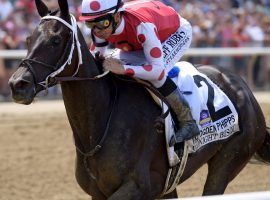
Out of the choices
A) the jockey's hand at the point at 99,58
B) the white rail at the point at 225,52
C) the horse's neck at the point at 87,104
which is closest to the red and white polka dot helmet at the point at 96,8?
the horse's neck at the point at 87,104

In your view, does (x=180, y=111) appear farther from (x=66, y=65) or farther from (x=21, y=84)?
(x=21, y=84)

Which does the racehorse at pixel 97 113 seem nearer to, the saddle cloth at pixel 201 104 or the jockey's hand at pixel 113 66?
the jockey's hand at pixel 113 66

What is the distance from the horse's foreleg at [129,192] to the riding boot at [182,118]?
19.7 inches

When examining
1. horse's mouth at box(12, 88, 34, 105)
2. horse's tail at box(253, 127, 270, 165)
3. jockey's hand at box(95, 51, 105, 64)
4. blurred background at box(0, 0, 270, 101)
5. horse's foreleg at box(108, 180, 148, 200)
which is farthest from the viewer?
blurred background at box(0, 0, 270, 101)

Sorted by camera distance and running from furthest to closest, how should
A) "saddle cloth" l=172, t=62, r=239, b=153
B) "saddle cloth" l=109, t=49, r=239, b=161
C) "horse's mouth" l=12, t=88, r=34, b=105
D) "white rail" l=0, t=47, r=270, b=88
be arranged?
"white rail" l=0, t=47, r=270, b=88 → "saddle cloth" l=172, t=62, r=239, b=153 → "saddle cloth" l=109, t=49, r=239, b=161 → "horse's mouth" l=12, t=88, r=34, b=105

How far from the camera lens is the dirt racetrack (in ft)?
26.6

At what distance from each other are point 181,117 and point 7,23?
29.0 feet

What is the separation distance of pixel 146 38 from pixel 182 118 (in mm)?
754

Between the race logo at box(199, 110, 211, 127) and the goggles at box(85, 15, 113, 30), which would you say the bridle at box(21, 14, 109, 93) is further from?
the race logo at box(199, 110, 211, 127)

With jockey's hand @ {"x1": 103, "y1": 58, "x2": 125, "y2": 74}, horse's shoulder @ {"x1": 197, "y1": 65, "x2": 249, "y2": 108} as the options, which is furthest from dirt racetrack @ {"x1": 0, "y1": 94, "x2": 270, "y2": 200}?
jockey's hand @ {"x1": 103, "y1": 58, "x2": 125, "y2": 74}

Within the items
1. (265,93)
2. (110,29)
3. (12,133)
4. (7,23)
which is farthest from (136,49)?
(265,93)

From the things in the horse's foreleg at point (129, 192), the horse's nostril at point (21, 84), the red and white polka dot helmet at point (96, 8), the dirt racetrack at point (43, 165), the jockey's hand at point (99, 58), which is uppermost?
the red and white polka dot helmet at point (96, 8)

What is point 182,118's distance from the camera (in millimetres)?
5711

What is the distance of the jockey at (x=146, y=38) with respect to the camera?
531 centimetres
